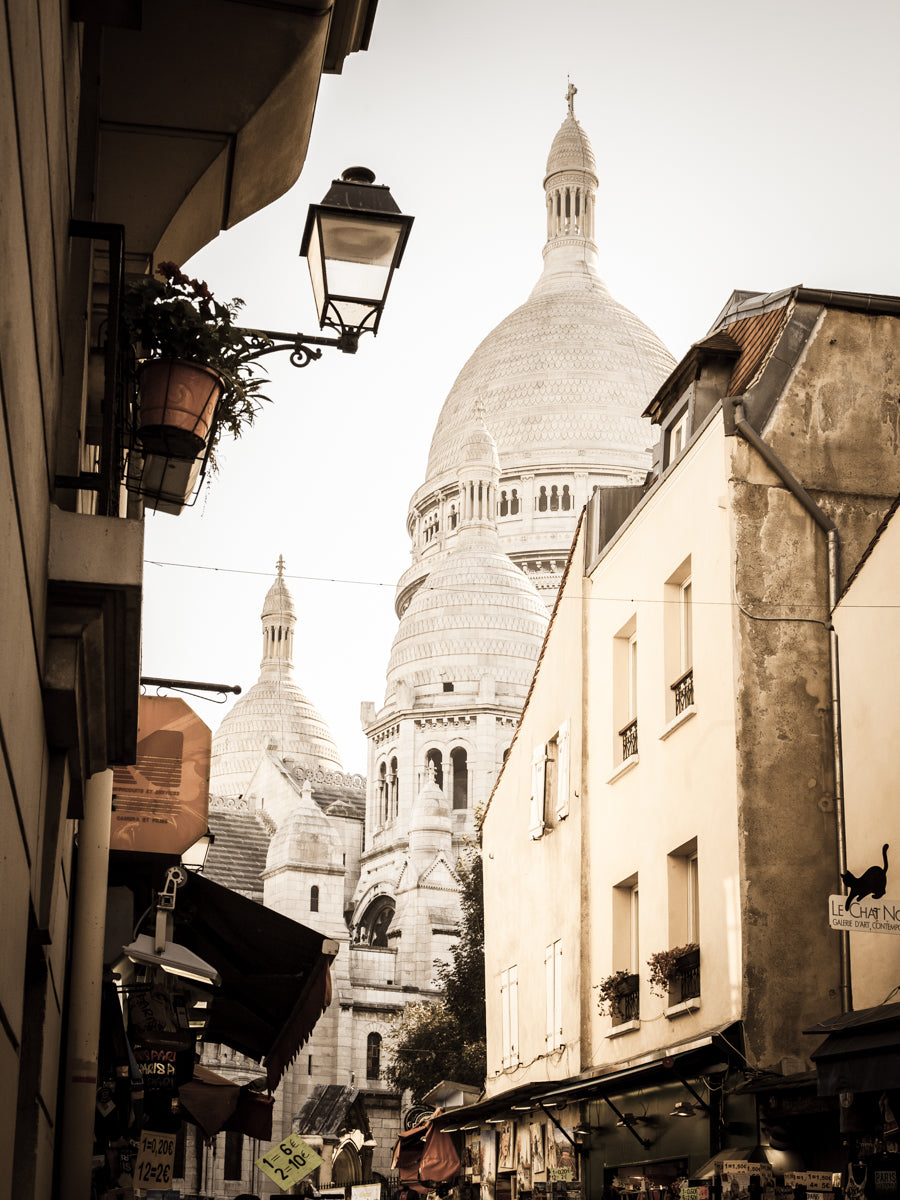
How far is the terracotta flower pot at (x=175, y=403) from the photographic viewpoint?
6.61 m

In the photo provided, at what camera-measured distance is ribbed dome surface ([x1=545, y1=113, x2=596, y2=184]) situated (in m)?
134

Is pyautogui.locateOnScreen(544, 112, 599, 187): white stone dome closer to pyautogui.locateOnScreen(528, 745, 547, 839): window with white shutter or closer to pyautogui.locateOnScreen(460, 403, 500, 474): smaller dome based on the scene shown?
pyautogui.locateOnScreen(460, 403, 500, 474): smaller dome

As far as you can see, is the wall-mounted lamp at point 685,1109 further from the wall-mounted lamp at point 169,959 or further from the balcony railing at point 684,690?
the wall-mounted lamp at point 169,959

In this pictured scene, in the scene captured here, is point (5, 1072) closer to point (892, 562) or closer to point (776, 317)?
point (892, 562)

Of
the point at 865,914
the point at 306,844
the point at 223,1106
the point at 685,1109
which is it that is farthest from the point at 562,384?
the point at 865,914

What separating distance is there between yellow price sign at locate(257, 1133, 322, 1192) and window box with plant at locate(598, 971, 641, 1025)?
11.9 ft

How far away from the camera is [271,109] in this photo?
7.44m

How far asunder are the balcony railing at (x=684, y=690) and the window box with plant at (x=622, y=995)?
280cm

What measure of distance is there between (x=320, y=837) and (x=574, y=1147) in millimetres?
58208

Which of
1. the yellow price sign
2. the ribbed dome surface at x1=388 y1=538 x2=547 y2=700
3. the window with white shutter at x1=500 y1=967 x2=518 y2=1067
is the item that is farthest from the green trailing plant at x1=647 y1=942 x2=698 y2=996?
the ribbed dome surface at x1=388 y1=538 x2=547 y2=700

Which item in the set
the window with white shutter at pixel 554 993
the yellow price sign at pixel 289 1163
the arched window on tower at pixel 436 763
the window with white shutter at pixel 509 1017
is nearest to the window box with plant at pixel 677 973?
the window with white shutter at pixel 554 993

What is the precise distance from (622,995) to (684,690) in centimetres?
321

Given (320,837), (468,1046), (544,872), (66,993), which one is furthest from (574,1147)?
(320,837)

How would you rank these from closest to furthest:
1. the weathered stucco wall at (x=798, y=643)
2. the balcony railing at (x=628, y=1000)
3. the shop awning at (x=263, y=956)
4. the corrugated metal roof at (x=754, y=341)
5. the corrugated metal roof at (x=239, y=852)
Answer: the shop awning at (x=263, y=956)
the weathered stucco wall at (x=798, y=643)
the corrugated metal roof at (x=754, y=341)
the balcony railing at (x=628, y=1000)
the corrugated metal roof at (x=239, y=852)
